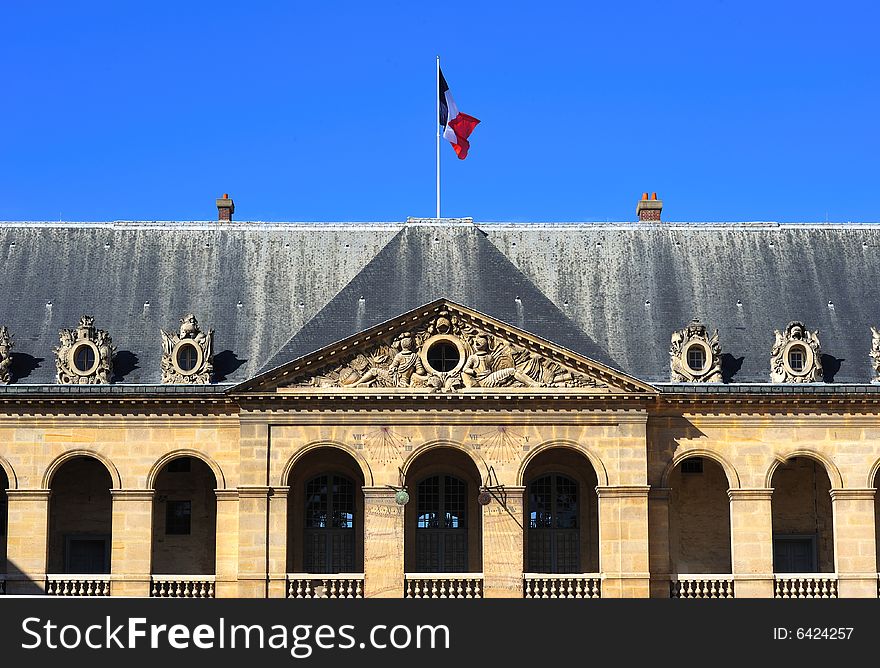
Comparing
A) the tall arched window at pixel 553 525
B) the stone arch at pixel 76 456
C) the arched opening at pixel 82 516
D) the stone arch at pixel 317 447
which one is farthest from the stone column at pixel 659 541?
the arched opening at pixel 82 516

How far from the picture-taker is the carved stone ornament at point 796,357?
52.6 m

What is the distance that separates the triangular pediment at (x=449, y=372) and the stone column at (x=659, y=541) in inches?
134

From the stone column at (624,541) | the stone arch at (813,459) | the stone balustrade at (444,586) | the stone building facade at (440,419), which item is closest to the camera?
the stone balustrade at (444,586)

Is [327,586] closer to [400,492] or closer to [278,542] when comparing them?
[278,542]

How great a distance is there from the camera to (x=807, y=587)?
51.2m

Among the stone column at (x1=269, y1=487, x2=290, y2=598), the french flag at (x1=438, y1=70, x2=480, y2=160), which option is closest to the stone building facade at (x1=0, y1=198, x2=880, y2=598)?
the stone column at (x1=269, y1=487, x2=290, y2=598)

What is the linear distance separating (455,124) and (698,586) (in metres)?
18.3

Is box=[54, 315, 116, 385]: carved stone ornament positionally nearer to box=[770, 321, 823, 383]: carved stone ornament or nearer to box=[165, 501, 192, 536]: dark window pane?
box=[165, 501, 192, 536]: dark window pane

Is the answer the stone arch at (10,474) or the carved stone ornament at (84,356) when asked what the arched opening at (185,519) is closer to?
the carved stone ornament at (84,356)

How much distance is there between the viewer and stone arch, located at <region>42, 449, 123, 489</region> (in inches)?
2037

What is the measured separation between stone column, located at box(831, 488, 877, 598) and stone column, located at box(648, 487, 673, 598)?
5.11m
